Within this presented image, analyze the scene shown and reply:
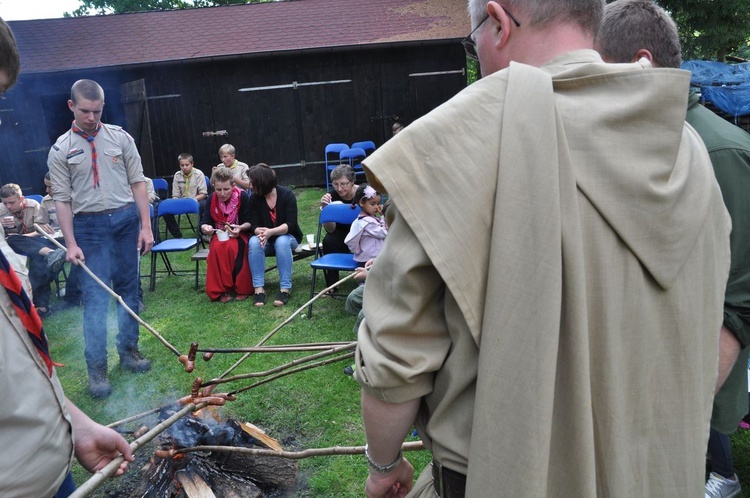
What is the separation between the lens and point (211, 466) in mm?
3535

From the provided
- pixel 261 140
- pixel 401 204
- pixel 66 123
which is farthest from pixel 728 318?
pixel 66 123

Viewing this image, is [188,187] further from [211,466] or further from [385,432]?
[385,432]

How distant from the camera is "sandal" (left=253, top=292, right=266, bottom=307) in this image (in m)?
7.18

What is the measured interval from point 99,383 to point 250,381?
4.37 ft

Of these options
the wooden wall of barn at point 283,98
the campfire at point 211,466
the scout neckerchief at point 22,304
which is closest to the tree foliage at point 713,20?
the wooden wall of barn at point 283,98

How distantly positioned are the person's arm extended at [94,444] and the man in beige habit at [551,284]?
1080 mm

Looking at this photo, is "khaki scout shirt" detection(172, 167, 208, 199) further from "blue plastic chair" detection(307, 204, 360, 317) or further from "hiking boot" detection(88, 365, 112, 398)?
"hiking boot" detection(88, 365, 112, 398)

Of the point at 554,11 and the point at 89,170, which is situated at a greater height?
the point at 554,11

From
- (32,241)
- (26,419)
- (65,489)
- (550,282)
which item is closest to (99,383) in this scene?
(65,489)

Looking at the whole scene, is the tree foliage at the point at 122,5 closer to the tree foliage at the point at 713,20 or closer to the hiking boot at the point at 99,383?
the tree foliage at the point at 713,20

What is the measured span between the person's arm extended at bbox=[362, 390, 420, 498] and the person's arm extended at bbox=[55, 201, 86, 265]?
415 centimetres

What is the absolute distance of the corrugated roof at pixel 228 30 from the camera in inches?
563

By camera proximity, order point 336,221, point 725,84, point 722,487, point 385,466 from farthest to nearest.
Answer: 1. point 725,84
2. point 336,221
3. point 722,487
4. point 385,466

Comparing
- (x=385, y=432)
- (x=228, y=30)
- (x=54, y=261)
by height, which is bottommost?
(x=54, y=261)
